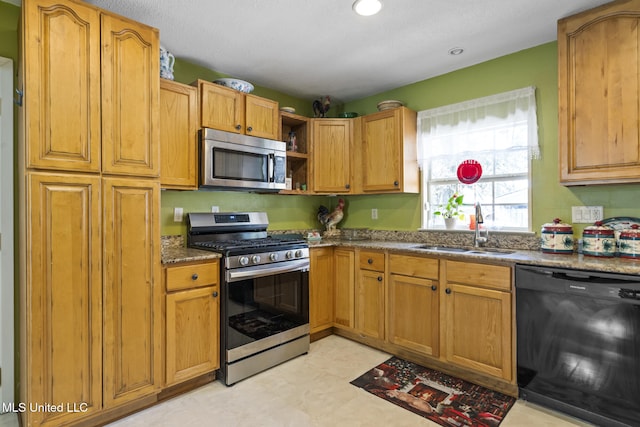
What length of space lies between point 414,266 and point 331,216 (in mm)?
1369

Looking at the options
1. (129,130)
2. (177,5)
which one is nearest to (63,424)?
(129,130)

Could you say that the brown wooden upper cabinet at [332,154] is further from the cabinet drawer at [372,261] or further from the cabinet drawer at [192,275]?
the cabinet drawer at [192,275]

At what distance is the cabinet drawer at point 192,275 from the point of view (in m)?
2.24

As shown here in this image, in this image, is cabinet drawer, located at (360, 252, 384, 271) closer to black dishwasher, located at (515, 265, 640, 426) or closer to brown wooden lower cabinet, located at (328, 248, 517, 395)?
brown wooden lower cabinet, located at (328, 248, 517, 395)

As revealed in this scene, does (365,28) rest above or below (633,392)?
above

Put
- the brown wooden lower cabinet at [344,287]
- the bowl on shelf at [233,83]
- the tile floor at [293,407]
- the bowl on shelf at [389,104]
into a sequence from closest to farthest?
the tile floor at [293,407] < the bowl on shelf at [233,83] < the brown wooden lower cabinet at [344,287] < the bowl on shelf at [389,104]

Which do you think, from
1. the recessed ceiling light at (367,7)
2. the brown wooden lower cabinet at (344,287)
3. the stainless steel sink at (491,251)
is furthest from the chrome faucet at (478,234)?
the recessed ceiling light at (367,7)

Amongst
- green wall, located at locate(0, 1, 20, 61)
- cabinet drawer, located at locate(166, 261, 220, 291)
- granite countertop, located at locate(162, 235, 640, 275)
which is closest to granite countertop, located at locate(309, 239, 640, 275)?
granite countertop, located at locate(162, 235, 640, 275)

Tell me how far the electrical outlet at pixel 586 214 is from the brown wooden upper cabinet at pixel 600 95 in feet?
0.98

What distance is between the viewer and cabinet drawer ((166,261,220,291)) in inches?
88.3

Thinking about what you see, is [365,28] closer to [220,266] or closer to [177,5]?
[177,5]

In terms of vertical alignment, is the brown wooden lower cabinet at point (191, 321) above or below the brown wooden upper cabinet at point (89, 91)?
below

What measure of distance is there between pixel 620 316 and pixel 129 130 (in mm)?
2984

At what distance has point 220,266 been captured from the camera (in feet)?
8.11
